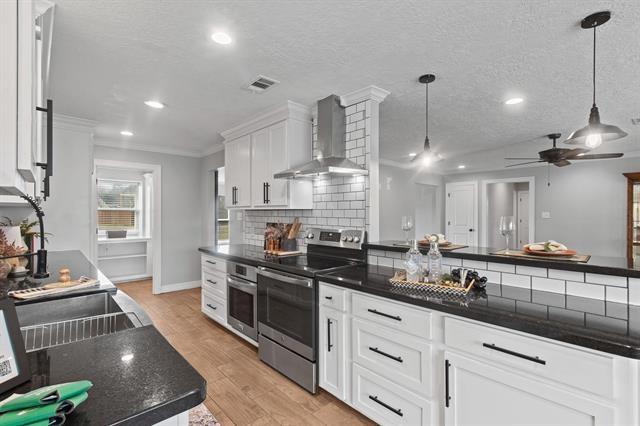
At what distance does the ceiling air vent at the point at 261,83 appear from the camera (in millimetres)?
2562

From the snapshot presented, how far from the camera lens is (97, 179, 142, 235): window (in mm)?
→ 5805

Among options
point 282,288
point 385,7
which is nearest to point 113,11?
point 385,7

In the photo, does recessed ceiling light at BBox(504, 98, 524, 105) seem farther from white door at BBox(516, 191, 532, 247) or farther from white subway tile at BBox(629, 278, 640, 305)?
white door at BBox(516, 191, 532, 247)

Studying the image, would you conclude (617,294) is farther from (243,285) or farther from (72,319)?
(243,285)

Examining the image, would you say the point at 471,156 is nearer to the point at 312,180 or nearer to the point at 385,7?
the point at 312,180

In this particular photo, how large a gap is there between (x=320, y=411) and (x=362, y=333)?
2.19 feet

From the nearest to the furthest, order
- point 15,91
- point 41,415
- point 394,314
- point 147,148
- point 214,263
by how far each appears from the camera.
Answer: point 15,91, point 41,415, point 394,314, point 214,263, point 147,148

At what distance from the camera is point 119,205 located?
6.02 meters

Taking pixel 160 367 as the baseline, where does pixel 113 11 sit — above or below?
above

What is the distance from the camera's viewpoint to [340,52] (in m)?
2.12

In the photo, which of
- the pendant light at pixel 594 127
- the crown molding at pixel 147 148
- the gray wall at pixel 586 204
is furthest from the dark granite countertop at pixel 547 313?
the gray wall at pixel 586 204

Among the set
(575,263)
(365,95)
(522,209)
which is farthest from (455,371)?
(522,209)

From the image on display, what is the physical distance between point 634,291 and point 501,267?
1.91ft

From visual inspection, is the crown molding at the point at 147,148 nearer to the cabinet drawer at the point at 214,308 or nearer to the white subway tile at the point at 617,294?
the cabinet drawer at the point at 214,308
